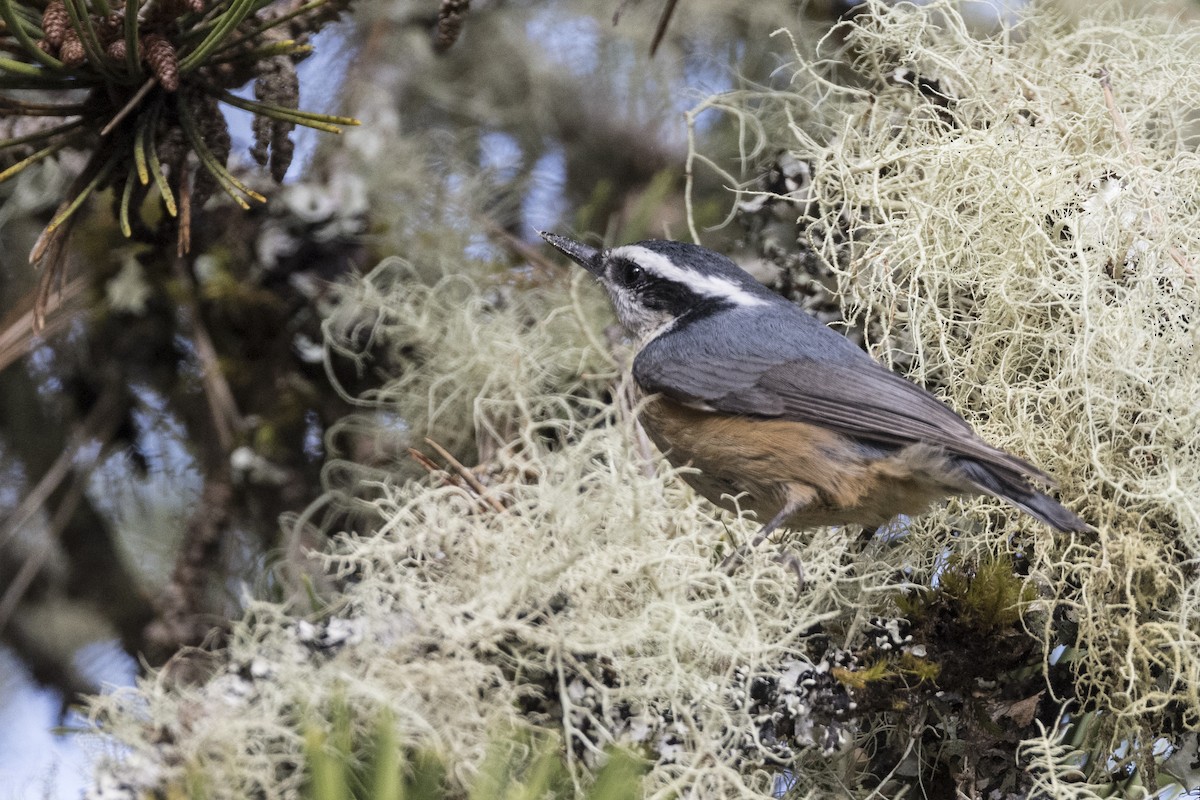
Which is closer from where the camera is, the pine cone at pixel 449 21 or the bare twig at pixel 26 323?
the pine cone at pixel 449 21

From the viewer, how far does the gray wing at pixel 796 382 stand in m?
2.03

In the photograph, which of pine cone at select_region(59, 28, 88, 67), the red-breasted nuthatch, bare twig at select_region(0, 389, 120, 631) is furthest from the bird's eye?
bare twig at select_region(0, 389, 120, 631)

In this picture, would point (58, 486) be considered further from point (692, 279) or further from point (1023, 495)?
point (1023, 495)

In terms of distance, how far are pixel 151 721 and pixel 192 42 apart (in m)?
1.02

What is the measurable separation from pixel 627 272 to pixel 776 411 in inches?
18.9

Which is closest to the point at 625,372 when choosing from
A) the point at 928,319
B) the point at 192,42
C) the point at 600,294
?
the point at 600,294

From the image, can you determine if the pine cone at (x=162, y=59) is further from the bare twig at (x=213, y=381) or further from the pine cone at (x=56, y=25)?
the bare twig at (x=213, y=381)

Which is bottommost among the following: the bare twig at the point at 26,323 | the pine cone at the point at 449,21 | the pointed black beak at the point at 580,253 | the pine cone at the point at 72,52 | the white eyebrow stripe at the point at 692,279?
the white eyebrow stripe at the point at 692,279

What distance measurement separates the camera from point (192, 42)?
1.89 m

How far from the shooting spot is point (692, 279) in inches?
95.5

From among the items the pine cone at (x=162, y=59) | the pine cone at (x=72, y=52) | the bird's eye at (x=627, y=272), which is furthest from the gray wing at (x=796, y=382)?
the pine cone at (x=72, y=52)

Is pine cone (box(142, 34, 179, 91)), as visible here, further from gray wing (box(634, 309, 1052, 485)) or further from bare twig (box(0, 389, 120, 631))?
bare twig (box(0, 389, 120, 631))

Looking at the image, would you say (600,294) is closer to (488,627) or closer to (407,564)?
(407,564)

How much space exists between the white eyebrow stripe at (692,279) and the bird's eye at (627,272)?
14mm
